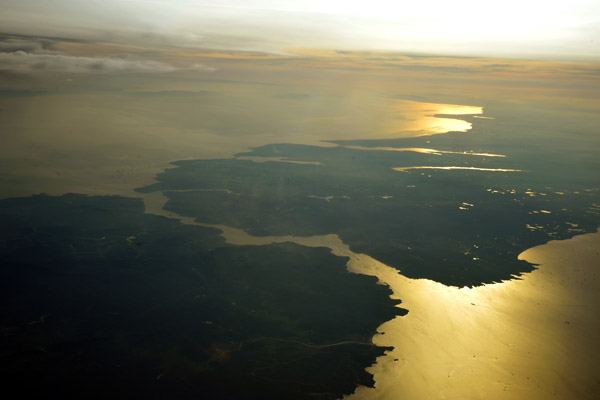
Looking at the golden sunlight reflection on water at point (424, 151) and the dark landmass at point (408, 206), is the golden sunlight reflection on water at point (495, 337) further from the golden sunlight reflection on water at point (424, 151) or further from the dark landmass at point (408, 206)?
the golden sunlight reflection on water at point (424, 151)

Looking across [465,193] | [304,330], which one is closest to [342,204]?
[465,193]

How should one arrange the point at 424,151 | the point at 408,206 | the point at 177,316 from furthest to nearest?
1. the point at 424,151
2. the point at 408,206
3. the point at 177,316

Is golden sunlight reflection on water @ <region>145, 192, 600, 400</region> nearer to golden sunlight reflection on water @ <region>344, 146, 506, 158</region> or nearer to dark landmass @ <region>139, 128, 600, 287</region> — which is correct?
dark landmass @ <region>139, 128, 600, 287</region>

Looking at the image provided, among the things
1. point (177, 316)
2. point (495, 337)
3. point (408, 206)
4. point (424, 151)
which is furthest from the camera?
point (424, 151)

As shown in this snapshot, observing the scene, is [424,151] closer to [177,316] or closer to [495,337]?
[495,337]

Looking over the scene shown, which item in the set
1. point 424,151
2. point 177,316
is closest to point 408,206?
point 177,316

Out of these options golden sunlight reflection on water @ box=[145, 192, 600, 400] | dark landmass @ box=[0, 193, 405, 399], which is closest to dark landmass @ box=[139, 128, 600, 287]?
golden sunlight reflection on water @ box=[145, 192, 600, 400]

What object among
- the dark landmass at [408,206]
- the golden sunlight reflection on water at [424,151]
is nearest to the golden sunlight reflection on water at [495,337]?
the dark landmass at [408,206]
